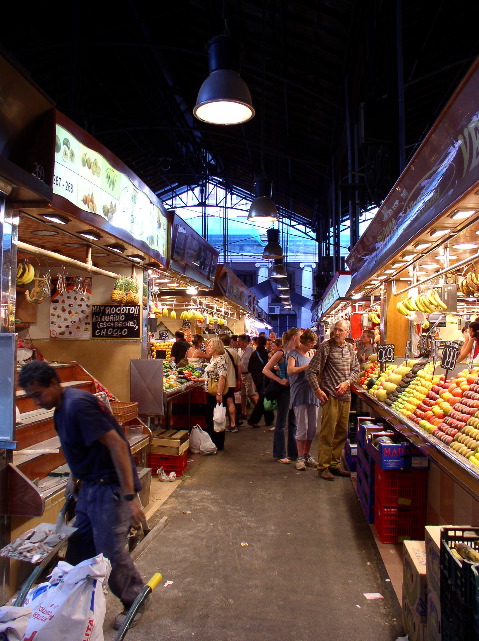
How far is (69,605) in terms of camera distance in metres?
2.22

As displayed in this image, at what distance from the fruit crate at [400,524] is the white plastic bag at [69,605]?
3.18m

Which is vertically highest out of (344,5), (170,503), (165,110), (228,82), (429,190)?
(165,110)

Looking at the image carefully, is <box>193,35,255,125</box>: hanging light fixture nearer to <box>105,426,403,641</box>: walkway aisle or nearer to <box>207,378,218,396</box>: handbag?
<box>105,426,403,641</box>: walkway aisle

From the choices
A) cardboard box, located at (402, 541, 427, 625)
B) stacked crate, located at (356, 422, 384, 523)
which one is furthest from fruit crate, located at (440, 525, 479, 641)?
stacked crate, located at (356, 422, 384, 523)

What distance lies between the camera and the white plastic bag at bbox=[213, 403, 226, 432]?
8.26m

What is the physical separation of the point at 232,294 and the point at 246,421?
5.73 meters

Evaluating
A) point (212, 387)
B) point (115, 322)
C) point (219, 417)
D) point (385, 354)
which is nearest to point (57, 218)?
point (115, 322)

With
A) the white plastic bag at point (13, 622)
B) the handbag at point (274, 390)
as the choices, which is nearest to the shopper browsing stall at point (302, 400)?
the handbag at point (274, 390)

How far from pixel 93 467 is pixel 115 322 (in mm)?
4300

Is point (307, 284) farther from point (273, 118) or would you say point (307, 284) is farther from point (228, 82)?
point (228, 82)

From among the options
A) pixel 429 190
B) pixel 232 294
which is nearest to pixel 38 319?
pixel 429 190

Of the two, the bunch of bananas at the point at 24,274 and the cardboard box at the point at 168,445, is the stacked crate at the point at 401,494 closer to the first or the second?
the cardboard box at the point at 168,445

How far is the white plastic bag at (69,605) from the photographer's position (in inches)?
85.9

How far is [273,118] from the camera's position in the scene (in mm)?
13688
